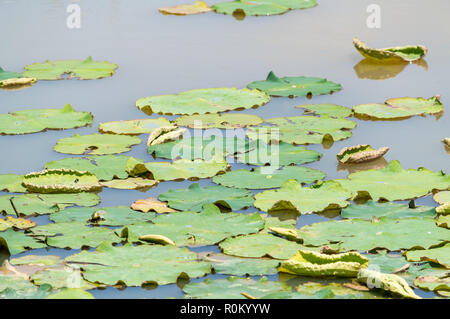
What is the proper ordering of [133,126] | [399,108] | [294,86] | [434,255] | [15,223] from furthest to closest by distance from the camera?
[294,86] → [399,108] → [133,126] → [15,223] → [434,255]

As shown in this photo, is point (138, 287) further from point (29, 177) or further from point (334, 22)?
point (334, 22)

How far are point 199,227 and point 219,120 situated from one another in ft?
5.00

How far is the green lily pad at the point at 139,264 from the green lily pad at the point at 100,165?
907 mm

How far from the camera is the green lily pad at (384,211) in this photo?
11.2ft

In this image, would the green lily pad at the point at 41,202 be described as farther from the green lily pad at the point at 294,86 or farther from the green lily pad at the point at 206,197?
the green lily pad at the point at 294,86

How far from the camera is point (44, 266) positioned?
3.00m

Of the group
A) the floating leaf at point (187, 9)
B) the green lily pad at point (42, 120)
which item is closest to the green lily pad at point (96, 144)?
the green lily pad at point (42, 120)

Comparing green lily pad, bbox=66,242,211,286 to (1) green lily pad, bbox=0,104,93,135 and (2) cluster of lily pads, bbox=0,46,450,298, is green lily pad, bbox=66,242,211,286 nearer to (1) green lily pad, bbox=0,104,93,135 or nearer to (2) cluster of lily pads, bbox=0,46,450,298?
(2) cluster of lily pads, bbox=0,46,450,298

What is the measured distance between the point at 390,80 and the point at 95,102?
82.3 inches

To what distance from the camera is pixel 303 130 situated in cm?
457

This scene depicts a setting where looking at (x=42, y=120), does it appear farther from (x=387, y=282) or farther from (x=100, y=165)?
(x=387, y=282)

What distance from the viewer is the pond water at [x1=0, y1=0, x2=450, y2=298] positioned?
14.6 ft

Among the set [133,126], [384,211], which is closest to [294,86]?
[133,126]
